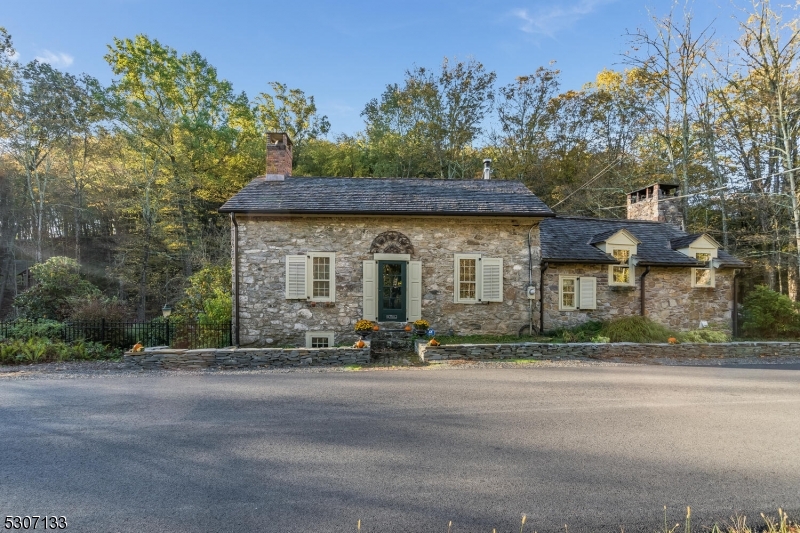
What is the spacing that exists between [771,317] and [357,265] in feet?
51.1

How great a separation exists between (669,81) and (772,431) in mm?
20367

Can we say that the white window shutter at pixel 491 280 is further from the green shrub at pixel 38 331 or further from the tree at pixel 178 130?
the tree at pixel 178 130

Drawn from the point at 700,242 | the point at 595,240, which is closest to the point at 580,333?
the point at 595,240

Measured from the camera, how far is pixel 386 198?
13.1m

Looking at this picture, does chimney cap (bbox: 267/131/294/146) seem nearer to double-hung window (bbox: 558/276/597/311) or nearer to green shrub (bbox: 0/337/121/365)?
green shrub (bbox: 0/337/121/365)

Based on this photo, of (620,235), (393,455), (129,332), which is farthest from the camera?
(620,235)

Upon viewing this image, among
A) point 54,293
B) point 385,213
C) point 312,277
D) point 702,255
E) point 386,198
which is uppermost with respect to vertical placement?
point 386,198

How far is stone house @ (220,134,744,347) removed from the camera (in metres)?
12.2

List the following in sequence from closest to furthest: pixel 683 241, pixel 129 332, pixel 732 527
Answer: pixel 732 527 → pixel 129 332 → pixel 683 241

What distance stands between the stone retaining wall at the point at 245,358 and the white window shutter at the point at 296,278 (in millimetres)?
2821

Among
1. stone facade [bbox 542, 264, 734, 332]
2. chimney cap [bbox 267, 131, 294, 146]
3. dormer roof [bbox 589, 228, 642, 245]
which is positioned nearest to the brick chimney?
chimney cap [bbox 267, 131, 294, 146]

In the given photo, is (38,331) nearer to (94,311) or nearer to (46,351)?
(94,311)

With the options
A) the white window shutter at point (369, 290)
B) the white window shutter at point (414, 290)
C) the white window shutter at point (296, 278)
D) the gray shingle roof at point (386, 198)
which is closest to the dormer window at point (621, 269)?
the gray shingle roof at point (386, 198)

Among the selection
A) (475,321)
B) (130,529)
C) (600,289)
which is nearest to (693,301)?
(600,289)
